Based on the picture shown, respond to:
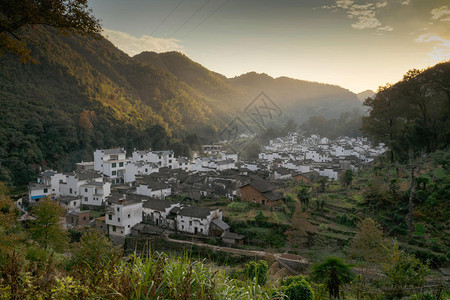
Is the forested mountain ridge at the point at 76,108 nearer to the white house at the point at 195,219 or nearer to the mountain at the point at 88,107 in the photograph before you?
the mountain at the point at 88,107

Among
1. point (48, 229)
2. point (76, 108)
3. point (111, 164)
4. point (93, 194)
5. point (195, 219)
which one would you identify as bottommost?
point (195, 219)

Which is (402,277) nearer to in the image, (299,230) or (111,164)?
(299,230)

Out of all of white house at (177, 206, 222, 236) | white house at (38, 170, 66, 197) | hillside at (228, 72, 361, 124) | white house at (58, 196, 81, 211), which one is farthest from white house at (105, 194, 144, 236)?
hillside at (228, 72, 361, 124)

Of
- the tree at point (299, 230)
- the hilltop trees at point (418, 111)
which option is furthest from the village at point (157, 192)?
the hilltop trees at point (418, 111)

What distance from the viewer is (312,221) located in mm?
16688

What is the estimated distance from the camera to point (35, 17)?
165 inches

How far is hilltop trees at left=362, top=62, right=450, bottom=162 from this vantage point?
64.7 feet

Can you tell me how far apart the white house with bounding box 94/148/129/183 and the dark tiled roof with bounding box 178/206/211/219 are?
16.6 meters

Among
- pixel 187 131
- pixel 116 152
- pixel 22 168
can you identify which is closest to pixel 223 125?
pixel 187 131

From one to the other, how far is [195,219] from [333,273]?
569 inches

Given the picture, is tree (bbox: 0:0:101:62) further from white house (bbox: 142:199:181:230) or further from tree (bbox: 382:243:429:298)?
white house (bbox: 142:199:181:230)

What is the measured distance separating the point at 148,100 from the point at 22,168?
45.3m

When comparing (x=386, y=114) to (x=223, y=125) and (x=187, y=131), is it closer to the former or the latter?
(x=187, y=131)

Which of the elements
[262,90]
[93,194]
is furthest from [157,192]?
[262,90]
